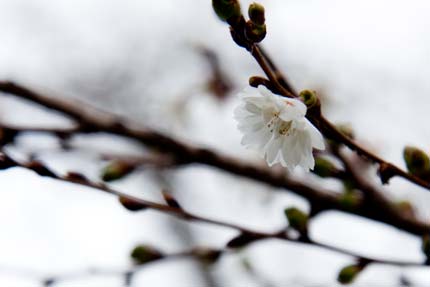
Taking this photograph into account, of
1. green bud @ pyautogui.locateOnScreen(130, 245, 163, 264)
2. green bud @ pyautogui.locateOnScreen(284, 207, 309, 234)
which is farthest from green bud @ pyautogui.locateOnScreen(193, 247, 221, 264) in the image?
green bud @ pyautogui.locateOnScreen(284, 207, 309, 234)

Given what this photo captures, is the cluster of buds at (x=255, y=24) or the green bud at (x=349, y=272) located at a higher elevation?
the cluster of buds at (x=255, y=24)

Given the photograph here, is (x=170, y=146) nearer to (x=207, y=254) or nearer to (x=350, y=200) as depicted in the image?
(x=207, y=254)

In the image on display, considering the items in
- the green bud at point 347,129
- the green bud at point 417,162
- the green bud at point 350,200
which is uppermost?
the green bud at point 350,200

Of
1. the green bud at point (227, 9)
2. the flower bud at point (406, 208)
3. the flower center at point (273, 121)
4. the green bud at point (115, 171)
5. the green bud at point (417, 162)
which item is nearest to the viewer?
the green bud at point (227, 9)

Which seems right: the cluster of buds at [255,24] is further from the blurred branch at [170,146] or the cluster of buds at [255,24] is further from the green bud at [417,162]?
the blurred branch at [170,146]

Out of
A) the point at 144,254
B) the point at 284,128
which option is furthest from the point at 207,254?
the point at 284,128

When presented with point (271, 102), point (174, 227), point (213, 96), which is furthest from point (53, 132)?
point (174, 227)

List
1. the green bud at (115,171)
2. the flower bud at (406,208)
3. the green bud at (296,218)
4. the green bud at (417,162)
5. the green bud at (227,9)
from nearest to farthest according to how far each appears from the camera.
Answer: the green bud at (227,9) → the green bud at (417,162) → the green bud at (296,218) → the green bud at (115,171) → the flower bud at (406,208)

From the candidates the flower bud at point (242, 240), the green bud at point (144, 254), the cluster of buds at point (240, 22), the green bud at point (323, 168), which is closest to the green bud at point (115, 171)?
the green bud at point (144, 254)
